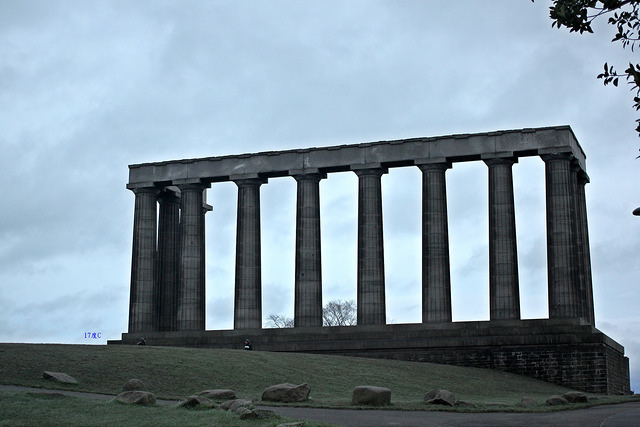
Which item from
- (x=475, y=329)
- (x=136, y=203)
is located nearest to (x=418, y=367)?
(x=475, y=329)

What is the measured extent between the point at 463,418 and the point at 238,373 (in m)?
19.9

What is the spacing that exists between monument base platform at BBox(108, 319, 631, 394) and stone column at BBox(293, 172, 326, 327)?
6.94ft

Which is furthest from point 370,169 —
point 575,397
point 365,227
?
point 575,397

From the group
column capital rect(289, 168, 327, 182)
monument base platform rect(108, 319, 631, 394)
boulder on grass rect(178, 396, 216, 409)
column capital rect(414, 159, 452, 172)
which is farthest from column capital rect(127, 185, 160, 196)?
boulder on grass rect(178, 396, 216, 409)

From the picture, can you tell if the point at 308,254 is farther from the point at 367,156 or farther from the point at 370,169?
the point at 367,156

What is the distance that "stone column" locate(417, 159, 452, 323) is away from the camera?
268 feet

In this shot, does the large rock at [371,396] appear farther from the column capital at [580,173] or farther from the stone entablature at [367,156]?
the column capital at [580,173]

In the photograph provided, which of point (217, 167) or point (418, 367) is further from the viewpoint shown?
point (217, 167)

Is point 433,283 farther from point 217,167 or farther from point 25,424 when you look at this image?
point 25,424

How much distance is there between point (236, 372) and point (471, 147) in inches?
1394

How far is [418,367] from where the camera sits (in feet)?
225

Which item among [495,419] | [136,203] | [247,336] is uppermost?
[136,203]

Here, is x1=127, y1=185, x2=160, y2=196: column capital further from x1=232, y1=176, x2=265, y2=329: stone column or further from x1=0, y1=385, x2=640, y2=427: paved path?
x1=0, y1=385, x2=640, y2=427: paved path

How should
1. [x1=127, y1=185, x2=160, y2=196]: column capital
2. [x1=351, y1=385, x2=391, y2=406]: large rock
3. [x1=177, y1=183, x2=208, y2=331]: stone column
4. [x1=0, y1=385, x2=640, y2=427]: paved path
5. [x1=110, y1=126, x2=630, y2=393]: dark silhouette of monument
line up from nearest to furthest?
1. [x1=0, y1=385, x2=640, y2=427]: paved path
2. [x1=351, y1=385, x2=391, y2=406]: large rock
3. [x1=110, y1=126, x2=630, y2=393]: dark silhouette of monument
4. [x1=177, y1=183, x2=208, y2=331]: stone column
5. [x1=127, y1=185, x2=160, y2=196]: column capital
